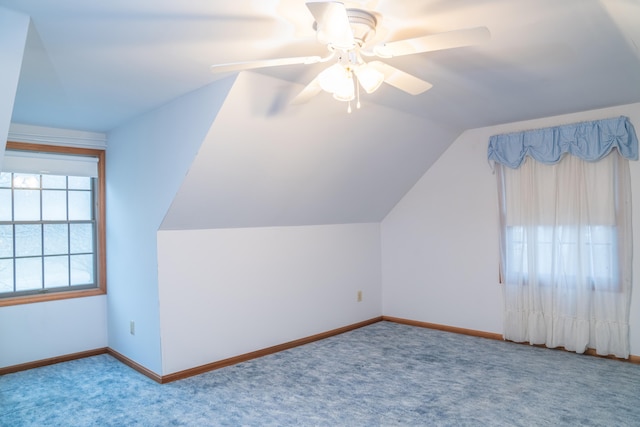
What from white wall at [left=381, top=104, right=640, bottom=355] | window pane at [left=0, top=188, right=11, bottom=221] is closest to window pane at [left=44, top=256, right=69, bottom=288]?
window pane at [left=0, top=188, right=11, bottom=221]

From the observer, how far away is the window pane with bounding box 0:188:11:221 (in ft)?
13.0

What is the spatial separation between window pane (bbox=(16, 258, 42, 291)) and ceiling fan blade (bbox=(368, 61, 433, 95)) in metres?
3.76

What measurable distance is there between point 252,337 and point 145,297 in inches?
41.2

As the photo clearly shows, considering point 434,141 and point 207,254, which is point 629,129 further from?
point 207,254

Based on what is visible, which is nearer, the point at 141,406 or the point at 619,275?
the point at 141,406

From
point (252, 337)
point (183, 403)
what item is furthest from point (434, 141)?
point (183, 403)

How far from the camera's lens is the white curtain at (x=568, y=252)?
381 cm

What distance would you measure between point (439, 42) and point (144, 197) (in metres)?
2.87

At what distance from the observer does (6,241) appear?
3.99 meters

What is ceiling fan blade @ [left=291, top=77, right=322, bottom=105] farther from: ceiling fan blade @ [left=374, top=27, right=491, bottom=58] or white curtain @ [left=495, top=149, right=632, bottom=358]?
white curtain @ [left=495, top=149, right=632, bottom=358]

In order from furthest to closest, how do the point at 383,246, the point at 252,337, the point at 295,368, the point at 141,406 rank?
1. the point at 383,246
2. the point at 252,337
3. the point at 295,368
4. the point at 141,406

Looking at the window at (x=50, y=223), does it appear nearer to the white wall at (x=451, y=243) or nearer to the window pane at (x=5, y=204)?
the window pane at (x=5, y=204)

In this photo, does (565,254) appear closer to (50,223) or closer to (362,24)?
(362,24)

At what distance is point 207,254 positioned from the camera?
12.5 feet
